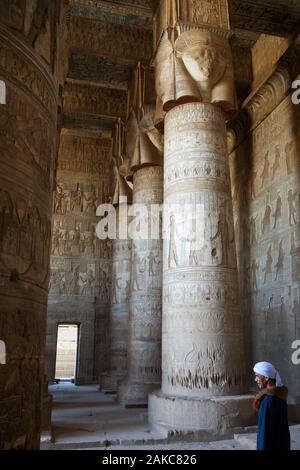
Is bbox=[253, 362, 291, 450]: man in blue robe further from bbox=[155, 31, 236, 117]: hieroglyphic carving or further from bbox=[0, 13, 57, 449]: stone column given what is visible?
bbox=[155, 31, 236, 117]: hieroglyphic carving

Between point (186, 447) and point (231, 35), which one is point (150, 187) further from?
point (186, 447)

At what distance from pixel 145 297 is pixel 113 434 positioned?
3.69 meters

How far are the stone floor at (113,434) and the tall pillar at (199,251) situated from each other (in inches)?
9.5

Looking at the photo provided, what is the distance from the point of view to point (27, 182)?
7.98 feet

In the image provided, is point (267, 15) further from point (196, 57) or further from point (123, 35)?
point (123, 35)

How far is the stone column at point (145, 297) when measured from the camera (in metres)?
9.16

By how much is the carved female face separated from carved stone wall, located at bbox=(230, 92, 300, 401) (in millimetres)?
2150

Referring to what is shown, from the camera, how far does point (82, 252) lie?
15.6m

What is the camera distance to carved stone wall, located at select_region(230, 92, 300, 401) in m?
8.17

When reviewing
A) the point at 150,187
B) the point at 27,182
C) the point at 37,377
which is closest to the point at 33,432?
the point at 37,377

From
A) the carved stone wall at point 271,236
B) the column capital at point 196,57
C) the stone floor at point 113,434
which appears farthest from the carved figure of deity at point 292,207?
the stone floor at point 113,434

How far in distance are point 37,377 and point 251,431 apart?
14.5 feet

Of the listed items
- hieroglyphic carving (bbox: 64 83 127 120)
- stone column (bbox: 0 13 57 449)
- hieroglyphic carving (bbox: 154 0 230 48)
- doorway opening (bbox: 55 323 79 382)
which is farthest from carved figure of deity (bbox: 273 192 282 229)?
doorway opening (bbox: 55 323 79 382)

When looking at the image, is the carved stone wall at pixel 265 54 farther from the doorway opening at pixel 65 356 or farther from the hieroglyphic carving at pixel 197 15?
the doorway opening at pixel 65 356
